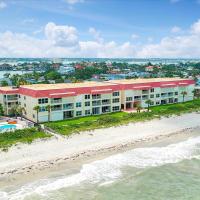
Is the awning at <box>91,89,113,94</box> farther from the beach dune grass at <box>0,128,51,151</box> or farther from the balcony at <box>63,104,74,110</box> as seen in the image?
the beach dune grass at <box>0,128,51,151</box>

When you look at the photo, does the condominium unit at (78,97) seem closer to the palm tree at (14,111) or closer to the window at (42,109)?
the window at (42,109)

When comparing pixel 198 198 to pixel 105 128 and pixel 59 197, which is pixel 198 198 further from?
pixel 105 128

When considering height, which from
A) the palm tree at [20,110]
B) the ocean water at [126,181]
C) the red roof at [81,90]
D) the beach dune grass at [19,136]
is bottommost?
the ocean water at [126,181]

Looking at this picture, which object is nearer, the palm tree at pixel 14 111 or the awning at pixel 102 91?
the palm tree at pixel 14 111

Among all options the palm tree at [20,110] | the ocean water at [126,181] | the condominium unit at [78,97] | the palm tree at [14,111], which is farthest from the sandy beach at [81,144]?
the palm tree at [14,111]

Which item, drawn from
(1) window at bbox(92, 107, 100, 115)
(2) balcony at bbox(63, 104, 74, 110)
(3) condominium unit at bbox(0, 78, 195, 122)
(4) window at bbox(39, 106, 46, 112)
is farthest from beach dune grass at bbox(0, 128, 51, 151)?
(1) window at bbox(92, 107, 100, 115)

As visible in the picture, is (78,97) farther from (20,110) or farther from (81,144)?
(81,144)

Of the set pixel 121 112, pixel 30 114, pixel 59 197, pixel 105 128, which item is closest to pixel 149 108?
pixel 121 112
